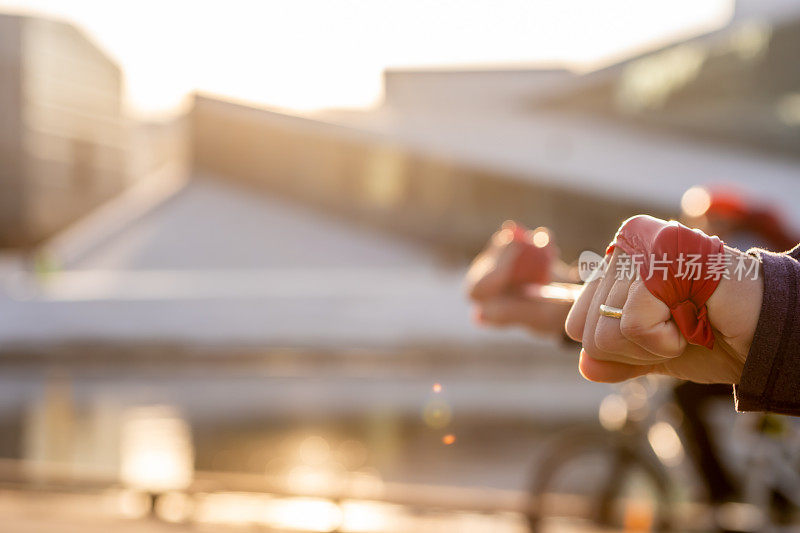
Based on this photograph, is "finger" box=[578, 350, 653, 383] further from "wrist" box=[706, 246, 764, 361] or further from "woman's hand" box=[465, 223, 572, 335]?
"woman's hand" box=[465, 223, 572, 335]

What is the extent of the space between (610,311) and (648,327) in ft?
0.13

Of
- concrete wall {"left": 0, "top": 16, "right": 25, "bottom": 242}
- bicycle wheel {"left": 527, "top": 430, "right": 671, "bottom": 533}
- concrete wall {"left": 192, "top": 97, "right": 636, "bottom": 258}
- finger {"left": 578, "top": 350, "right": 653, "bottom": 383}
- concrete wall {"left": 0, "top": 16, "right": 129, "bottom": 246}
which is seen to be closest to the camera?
finger {"left": 578, "top": 350, "right": 653, "bottom": 383}

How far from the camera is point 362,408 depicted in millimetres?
7785

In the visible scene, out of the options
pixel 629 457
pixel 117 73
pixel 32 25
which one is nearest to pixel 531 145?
pixel 629 457

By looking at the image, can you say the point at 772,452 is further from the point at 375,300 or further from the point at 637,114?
the point at 637,114

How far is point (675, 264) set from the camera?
0.78 m

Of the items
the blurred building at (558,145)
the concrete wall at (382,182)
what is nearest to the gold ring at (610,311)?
the blurred building at (558,145)

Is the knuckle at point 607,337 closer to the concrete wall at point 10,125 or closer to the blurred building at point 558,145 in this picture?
the blurred building at point 558,145

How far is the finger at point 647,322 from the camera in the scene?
0.80m

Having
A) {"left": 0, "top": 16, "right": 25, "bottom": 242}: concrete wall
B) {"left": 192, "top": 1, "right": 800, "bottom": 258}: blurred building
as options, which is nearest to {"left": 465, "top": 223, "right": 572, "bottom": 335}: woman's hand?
{"left": 192, "top": 1, "right": 800, "bottom": 258}: blurred building

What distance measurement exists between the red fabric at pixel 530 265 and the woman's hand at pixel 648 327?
1.36 ft

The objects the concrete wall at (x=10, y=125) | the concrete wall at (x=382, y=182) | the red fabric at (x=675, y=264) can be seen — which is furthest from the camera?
the concrete wall at (x=10, y=125)

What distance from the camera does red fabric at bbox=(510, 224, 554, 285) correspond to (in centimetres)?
133

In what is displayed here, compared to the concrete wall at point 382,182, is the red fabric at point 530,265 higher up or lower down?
higher up
